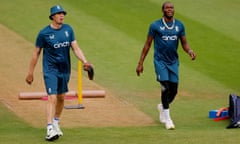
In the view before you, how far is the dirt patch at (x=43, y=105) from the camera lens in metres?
17.0

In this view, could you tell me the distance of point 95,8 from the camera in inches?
1067

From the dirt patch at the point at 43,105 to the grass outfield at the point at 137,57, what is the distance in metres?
0.34

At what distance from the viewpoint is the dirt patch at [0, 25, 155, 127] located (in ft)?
55.8

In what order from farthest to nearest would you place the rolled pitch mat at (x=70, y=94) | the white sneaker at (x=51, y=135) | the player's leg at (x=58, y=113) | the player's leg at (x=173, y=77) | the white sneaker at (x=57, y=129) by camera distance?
the rolled pitch mat at (x=70, y=94) → the player's leg at (x=173, y=77) → the player's leg at (x=58, y=113) → the white sneaker at (x=57, y=129) → the white sneaker at (x=51, y=135)

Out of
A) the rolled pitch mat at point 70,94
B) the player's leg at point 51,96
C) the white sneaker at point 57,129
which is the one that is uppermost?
the player's leg at point 51,96

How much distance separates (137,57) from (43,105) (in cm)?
515

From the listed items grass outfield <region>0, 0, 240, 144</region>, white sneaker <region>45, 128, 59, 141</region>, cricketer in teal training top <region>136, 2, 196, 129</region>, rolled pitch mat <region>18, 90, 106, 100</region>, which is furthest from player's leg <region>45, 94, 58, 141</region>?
rolled pitch mat <region>18, 90, 106, 100</region>

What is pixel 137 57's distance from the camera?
2294cm

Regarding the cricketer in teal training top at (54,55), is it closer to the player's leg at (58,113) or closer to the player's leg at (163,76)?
the player's leg at (58,113)

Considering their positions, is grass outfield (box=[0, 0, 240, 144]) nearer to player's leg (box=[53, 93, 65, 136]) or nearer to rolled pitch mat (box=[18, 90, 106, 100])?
player's leg (box=[53, 93, 65, 136])

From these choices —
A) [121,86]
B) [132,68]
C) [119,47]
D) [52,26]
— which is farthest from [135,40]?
[52,26]

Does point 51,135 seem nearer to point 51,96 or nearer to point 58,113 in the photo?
point 51,96

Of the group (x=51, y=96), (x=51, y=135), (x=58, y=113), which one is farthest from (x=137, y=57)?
(x=51, y=135)

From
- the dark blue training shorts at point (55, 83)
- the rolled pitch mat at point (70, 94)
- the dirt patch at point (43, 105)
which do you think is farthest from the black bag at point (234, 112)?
the rolled pitch mat at point (70, 94)
